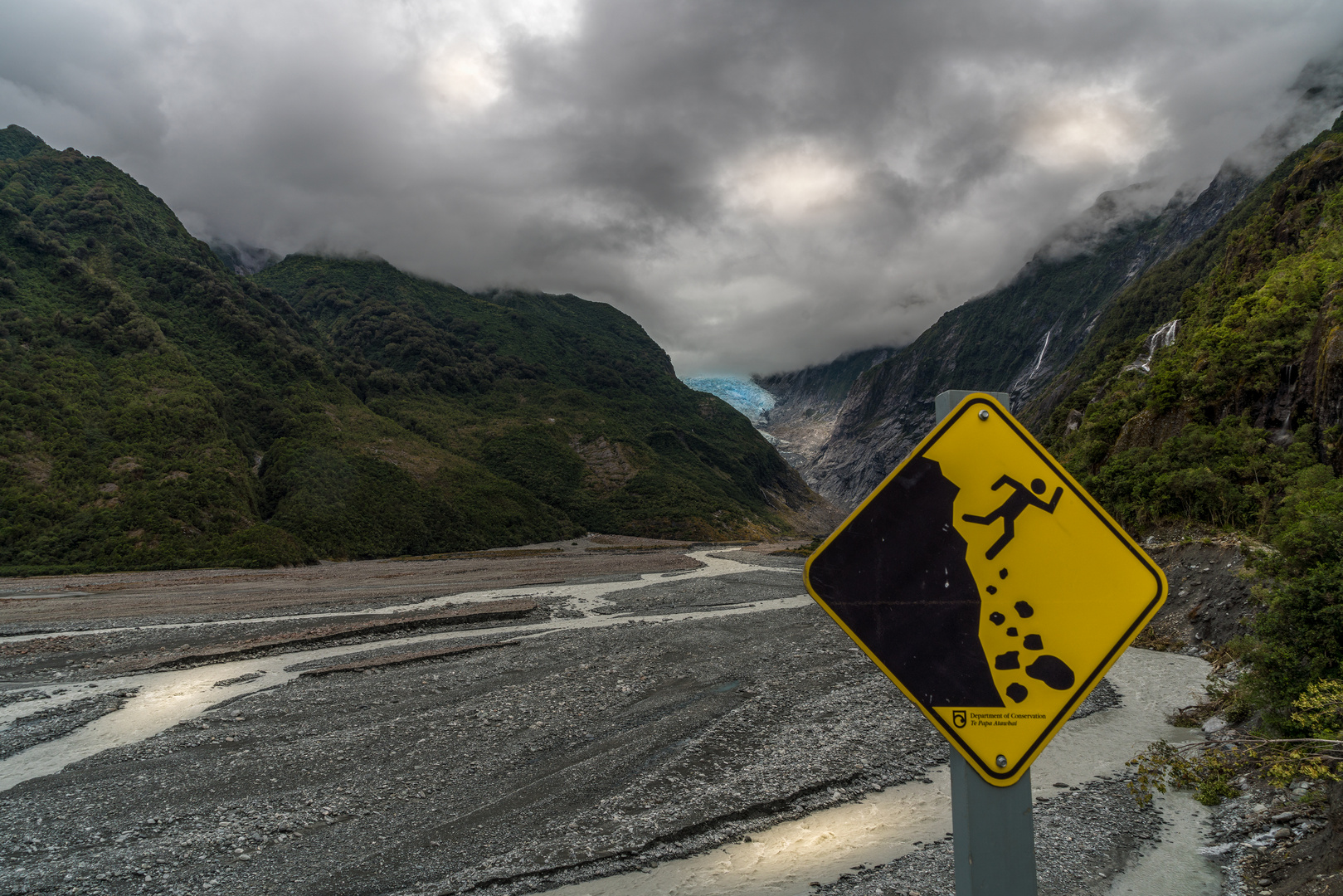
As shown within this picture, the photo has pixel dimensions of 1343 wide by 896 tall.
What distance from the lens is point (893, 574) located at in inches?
71.8

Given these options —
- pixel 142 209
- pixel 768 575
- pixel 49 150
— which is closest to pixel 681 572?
pixel 768 575

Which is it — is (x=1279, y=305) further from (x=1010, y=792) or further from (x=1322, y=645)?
(x=1010, y=792)

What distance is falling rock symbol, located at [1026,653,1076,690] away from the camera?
175 centimetres

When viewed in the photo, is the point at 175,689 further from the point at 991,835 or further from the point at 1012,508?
the point at 1012,508

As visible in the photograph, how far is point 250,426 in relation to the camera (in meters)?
78.0

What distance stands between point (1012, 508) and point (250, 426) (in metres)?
93.7

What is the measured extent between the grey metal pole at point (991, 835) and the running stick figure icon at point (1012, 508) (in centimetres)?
31

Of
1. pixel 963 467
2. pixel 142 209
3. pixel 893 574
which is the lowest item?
pixel 893 574

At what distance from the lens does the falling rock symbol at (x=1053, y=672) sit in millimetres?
1755

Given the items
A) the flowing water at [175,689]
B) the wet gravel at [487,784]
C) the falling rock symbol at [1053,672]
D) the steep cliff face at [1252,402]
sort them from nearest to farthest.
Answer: the falling rock symbol at [1053,672], the wet gravel at [487,784], the flowing water at [175,689], the steep cliff face at [1252,402]

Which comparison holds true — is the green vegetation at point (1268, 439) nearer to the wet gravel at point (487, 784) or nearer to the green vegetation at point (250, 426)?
the wet gravel at point (487, 784)

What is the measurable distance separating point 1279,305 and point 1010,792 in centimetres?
3234

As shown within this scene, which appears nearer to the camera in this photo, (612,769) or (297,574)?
(612,769)

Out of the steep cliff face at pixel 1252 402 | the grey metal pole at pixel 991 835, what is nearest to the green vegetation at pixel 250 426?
the grey metal pole at pixel 991 835
